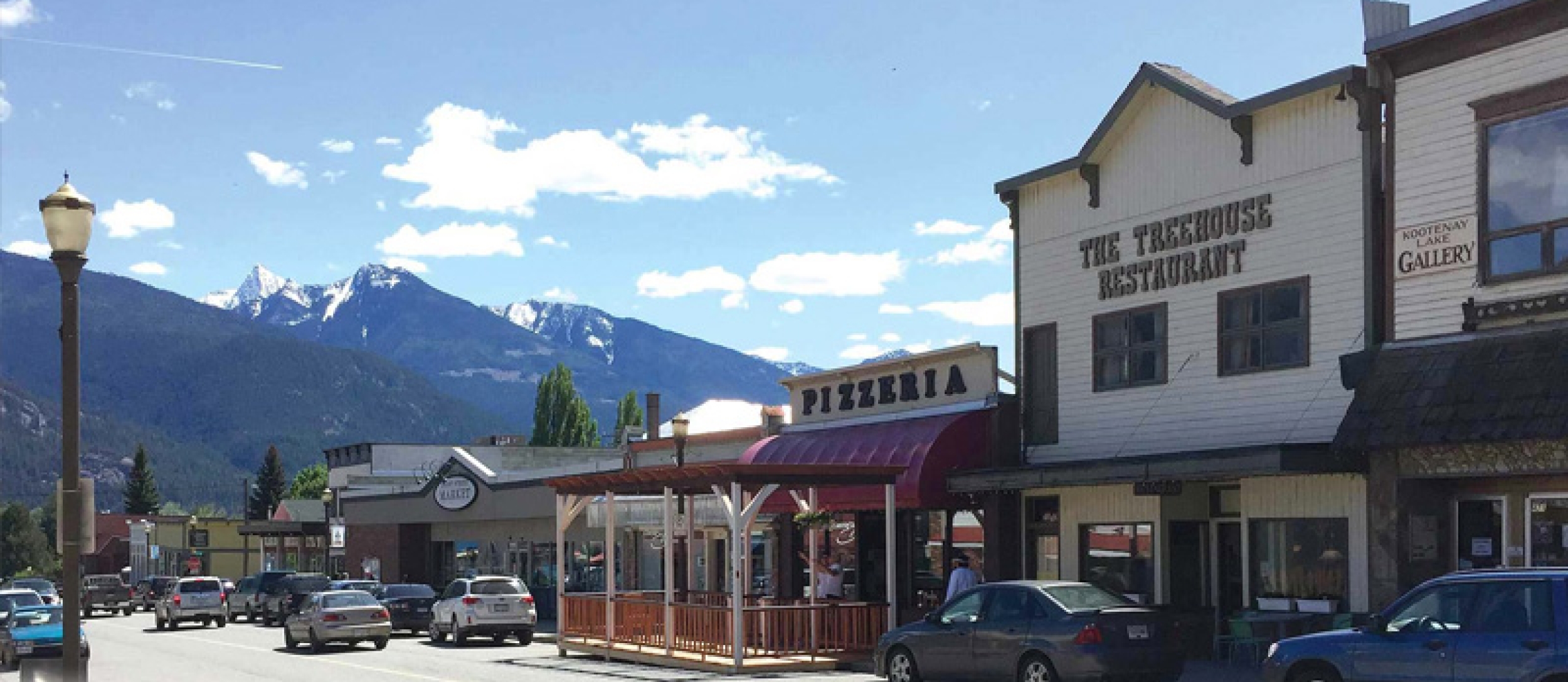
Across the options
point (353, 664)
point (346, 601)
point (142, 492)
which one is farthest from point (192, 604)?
point (142, 492)

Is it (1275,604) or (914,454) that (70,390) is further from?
(914,454)

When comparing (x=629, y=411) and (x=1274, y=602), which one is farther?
(x=629, y=411)

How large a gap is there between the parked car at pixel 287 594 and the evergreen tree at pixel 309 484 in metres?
94.4

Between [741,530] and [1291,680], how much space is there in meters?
10.8

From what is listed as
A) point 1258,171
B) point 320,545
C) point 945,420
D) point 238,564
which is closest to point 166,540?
point 238,564

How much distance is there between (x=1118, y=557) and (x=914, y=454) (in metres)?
3.86

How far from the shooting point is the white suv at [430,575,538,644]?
114ft

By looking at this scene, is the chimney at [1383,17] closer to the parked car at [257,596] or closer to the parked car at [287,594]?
the parked car at [287,594]

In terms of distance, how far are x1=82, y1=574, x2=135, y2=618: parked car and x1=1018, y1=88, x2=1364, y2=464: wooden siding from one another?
42881 mm

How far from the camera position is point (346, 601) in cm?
3534

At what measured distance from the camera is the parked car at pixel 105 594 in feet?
199

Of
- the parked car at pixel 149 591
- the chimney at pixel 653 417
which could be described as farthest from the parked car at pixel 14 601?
the parked car at pixel 149 591

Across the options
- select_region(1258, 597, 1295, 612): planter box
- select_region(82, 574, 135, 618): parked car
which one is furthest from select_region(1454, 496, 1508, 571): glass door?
select_region(82, 574, 135, 618): parked car

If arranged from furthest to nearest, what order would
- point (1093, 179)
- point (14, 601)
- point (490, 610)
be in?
point (490, 610)
point (14, 601)
point (1093, 179)
